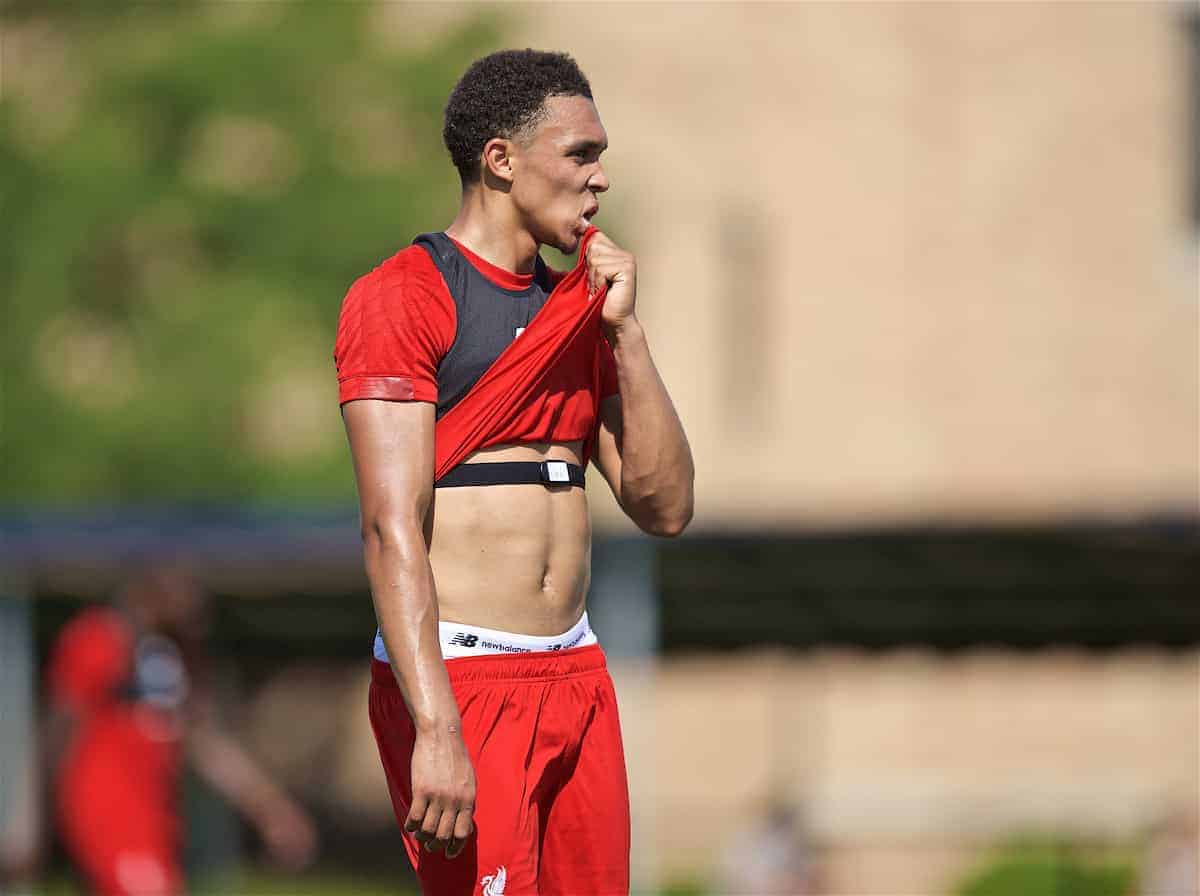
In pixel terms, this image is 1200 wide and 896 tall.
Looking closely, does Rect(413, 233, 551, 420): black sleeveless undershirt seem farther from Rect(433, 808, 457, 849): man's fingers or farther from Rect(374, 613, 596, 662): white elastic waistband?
Rect(433, 808, 457, 849): man's fingers

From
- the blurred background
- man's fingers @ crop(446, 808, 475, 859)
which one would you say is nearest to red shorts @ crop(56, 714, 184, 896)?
man's fingers @ crop(446, 808, 475, 859)

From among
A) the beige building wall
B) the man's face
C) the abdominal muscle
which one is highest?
the beige building wall

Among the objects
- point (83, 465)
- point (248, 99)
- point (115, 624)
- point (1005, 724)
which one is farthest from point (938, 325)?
point (115, 624)

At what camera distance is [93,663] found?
1011cm

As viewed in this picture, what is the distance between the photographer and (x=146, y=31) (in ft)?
66.3

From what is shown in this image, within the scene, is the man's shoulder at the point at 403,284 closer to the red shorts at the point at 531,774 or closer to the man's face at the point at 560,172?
the man's face at the point at 560,172

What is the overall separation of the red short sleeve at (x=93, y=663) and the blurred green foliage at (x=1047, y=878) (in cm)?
712

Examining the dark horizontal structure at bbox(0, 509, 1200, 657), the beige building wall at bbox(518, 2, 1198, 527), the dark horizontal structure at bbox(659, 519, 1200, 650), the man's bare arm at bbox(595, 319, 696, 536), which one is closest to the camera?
the man's bare arm at bbox(595, 319, 696, 536)

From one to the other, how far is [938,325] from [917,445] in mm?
1274

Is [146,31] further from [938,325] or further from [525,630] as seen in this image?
[525,630]

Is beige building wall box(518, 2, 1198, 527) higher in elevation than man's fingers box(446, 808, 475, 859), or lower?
higher

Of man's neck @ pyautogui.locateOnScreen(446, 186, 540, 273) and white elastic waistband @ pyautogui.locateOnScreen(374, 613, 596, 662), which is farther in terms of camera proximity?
man's neck @ pyautogui.locateOnScreen(446, 186, 540, 273)

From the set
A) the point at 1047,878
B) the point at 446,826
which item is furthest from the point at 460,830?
the point at 1047,878

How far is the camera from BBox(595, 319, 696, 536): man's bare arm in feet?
14.8
